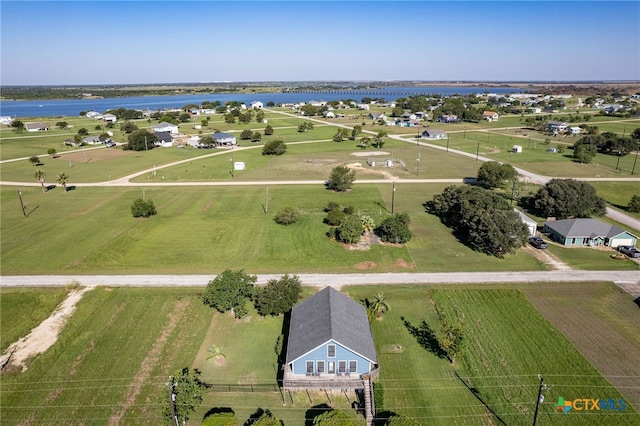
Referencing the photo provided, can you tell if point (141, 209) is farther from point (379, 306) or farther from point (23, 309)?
point (379, 306)

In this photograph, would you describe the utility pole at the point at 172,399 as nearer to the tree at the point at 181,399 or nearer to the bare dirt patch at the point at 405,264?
the tree at the point at 181,399

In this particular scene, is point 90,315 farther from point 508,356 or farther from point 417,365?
point 508,356

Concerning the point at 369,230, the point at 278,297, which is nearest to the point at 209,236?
the point at 278,297

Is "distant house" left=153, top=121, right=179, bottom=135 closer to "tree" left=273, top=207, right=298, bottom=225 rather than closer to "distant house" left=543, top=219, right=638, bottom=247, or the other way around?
"tree" left=273, top=207, right=298, bottom=225

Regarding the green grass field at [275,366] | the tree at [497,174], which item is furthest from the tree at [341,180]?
the green grass field at [275,366]

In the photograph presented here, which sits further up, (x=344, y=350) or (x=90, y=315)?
(x=344, y=350)

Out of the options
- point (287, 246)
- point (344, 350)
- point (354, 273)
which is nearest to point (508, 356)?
point (344, 350)
